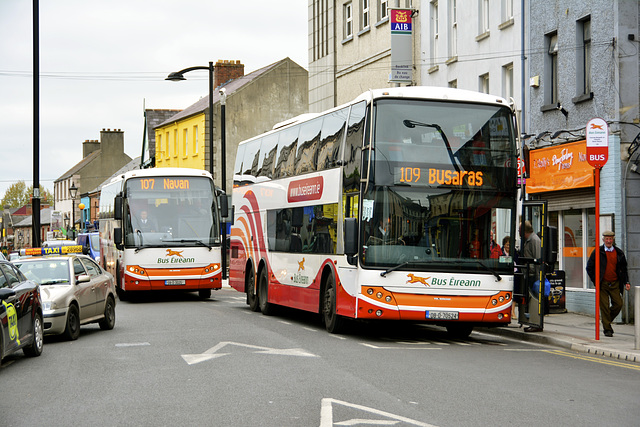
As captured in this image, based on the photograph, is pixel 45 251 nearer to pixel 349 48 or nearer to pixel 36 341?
pixel 349 48

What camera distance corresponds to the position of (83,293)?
640 inches

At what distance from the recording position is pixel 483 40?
27.6 meters

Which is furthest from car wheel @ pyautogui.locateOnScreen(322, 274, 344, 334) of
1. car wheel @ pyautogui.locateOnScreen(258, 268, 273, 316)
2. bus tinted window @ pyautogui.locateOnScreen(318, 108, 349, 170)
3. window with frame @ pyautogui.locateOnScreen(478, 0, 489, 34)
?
window with frame @ pyautogui.locateOnScreen(478, 0, 489, 34)

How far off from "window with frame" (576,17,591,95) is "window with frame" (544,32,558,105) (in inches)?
56.5

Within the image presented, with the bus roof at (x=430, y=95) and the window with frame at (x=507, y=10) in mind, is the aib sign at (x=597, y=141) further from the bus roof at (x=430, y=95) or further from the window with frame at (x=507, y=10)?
the window with frame at (x=507, y=10)

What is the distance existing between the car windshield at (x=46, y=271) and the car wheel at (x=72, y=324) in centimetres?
50

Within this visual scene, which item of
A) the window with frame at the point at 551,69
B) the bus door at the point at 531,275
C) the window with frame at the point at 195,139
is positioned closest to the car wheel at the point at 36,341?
the bus door at the point at 531,275

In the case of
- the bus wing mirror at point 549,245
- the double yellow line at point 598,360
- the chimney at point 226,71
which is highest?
the chimney at point 226,71

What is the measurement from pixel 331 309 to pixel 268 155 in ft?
19.0

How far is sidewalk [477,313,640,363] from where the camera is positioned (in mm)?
13992

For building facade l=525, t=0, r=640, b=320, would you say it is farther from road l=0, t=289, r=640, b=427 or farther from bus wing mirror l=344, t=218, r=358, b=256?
bus wing mirror l=344, t=218, r=358, b=256

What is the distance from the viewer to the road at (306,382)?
8.43 metres

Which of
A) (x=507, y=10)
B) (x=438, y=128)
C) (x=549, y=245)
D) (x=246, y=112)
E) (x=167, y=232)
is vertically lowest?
(x=549, y=245)

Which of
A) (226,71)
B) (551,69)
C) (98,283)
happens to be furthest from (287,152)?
(226,71)
